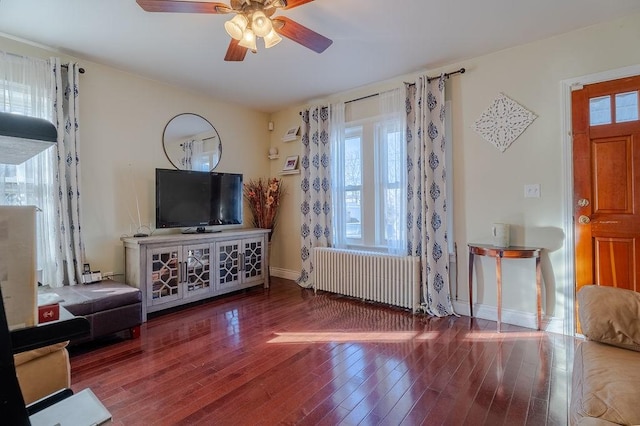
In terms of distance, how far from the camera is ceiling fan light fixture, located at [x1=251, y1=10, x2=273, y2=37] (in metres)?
1.88

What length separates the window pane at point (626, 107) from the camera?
2.36 metres

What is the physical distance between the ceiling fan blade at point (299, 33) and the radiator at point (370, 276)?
2.15m

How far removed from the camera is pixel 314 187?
4.10m

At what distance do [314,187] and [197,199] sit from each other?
1.45 meters

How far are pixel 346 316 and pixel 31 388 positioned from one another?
2.40 m

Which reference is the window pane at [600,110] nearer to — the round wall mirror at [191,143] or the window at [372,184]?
the window at [372,184]

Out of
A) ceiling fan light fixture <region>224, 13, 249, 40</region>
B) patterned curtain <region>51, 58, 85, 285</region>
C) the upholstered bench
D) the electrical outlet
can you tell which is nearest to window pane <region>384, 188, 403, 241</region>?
the electrical outlet

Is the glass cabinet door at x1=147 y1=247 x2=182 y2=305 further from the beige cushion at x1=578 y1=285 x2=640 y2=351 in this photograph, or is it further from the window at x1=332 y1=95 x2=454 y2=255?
the beige cushion at x1=578 y1=285 x2=640 y2=351

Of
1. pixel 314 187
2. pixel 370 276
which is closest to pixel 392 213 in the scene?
pixel 370 276

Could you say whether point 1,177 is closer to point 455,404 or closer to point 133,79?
point 133,79

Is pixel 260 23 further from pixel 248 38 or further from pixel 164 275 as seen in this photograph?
pixel 164 275

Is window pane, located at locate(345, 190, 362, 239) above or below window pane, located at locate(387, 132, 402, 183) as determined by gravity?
below

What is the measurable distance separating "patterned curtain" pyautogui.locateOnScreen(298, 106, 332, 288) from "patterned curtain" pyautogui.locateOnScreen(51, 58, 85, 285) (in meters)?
2.43

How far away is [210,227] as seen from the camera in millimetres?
4012
